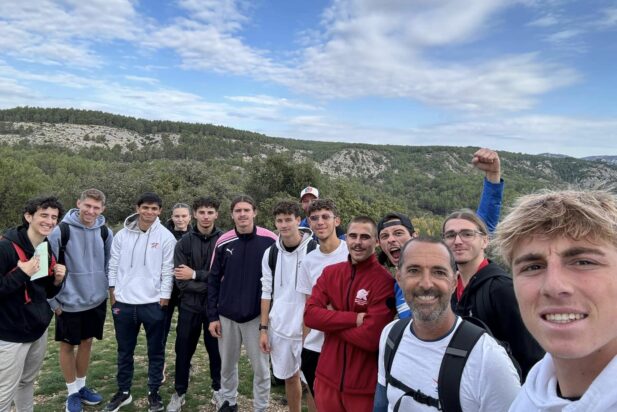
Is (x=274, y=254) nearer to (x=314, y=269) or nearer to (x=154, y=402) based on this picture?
(x=314, y=269)

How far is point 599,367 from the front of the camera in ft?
3.66

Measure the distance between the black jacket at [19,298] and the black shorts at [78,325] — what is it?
2.14 ft

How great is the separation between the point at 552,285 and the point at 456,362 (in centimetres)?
100

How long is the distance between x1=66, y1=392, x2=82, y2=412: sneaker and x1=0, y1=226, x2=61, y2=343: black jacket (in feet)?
4.39

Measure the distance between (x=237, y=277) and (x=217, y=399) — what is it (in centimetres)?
182

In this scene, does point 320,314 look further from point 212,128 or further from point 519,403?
point 212,128

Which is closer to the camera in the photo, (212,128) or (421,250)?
(421,250)

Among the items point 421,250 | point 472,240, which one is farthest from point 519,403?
point 472,240

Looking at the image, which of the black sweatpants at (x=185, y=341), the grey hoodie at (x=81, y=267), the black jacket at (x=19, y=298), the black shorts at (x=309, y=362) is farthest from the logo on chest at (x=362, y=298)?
the grey hoodie at (x=81, y=267)

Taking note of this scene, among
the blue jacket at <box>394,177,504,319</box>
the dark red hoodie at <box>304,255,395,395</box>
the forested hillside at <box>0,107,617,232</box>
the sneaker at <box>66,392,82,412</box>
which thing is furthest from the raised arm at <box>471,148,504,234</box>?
the sneaker at <box>66,392,82,412</box>

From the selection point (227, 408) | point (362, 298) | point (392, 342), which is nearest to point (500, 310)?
point (392, 342)

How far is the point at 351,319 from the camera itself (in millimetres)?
3039

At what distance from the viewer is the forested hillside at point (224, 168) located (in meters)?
35.5

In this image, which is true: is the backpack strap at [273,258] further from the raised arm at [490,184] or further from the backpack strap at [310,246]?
the raised arm at [490,184]
